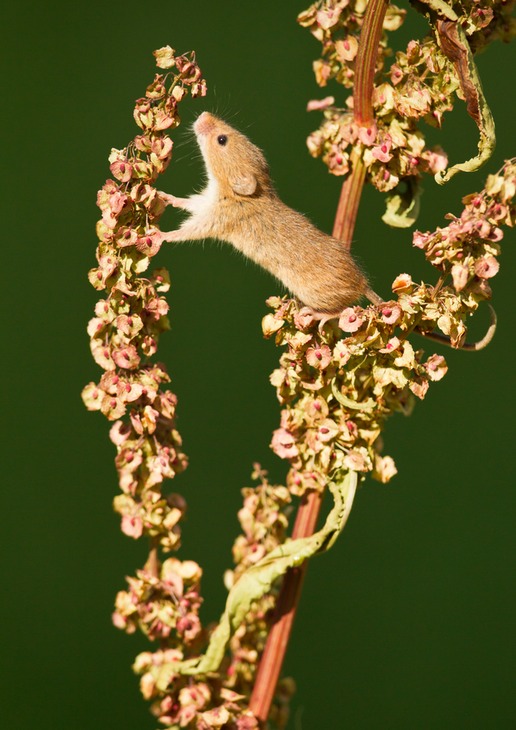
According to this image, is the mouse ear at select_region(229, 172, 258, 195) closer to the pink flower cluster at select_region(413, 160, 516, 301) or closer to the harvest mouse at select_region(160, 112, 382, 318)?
the harvest mouse at select_region(160, 112, 382, 318)

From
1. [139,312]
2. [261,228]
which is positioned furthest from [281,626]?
[261,228]

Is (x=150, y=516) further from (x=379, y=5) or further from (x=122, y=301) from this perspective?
(x=379, y=5)

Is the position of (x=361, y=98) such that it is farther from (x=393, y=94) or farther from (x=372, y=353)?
(x=372, y=353)

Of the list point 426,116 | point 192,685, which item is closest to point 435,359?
point 426,116

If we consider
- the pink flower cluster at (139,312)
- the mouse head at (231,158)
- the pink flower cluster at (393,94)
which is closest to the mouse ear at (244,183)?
the mouse head at (231,158)

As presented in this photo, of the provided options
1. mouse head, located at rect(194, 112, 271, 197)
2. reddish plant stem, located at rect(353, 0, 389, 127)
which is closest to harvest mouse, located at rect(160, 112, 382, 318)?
mouse head, located at rect(194, 112, 271, 197)

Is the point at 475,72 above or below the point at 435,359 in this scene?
above

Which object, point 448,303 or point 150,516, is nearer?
point 448,303

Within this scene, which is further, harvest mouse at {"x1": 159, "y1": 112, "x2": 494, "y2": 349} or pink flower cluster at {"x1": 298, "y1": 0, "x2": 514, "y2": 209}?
harvest mouse at {"x1": 159, "y1": 112, "x2": 494, "y2": 349}
